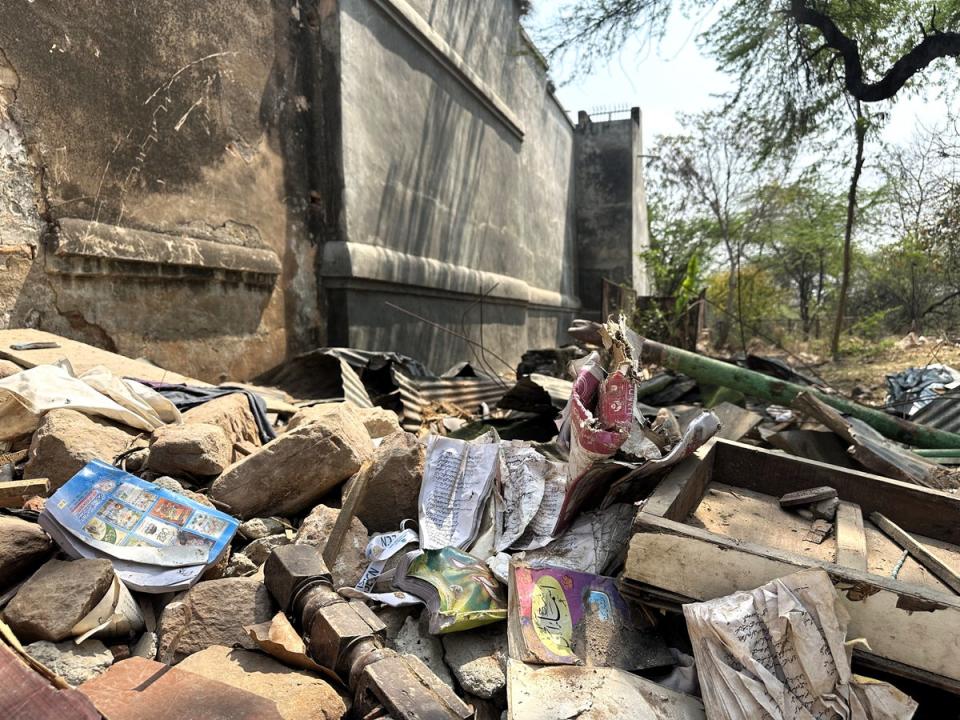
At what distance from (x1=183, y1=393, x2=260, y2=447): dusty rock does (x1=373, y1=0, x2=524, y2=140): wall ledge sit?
467 centimetres

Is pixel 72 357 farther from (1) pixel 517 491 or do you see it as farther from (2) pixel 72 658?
(1) pixel 517 491

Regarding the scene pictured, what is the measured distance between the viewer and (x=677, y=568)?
151cm

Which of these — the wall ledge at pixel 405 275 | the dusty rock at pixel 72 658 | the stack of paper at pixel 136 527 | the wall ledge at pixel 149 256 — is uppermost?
the wall ledge at pixel 405 275

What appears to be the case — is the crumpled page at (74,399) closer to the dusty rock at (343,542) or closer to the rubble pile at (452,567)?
the rubble pile at (452,567)

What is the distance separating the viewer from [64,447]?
7.13 feet

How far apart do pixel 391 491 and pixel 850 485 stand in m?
1.76

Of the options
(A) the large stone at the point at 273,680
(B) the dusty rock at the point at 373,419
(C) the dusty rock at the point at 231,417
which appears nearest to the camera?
(A) the large stone at the point at 273,680

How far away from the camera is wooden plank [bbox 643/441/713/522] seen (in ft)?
5.65

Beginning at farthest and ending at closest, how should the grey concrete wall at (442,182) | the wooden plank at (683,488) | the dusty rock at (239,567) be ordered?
the grey concrete wall at (442,182), the dusty rock at (239,567), the wooden plank at (683,488)

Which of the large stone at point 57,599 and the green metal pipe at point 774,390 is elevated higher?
the green metal pipe at point 774,390

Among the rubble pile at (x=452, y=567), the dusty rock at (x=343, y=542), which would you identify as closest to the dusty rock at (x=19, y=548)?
the rubble pile at (x=452, y=567)

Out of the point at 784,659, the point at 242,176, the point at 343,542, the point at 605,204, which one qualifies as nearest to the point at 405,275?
the point at 242,176

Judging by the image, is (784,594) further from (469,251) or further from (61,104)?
(469,251)

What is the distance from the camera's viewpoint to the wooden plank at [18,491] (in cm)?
191
